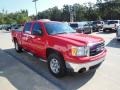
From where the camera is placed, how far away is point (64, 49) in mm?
6098

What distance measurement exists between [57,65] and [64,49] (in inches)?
27.2

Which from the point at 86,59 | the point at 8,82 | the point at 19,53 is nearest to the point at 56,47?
the point at 86,59

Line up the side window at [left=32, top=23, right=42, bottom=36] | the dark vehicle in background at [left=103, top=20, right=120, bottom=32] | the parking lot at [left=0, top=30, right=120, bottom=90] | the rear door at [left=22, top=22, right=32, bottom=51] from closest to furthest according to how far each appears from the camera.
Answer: the parking lot at [left=0, top=30, right=120, bottom=90] < the side window at [left=32, top=23, right=42, bottom=36] < the rear door at [left=22, top=22, right=32, bottom=51] < the dark vehicle in background at [left=103, top=20, right=120, bottom=32]

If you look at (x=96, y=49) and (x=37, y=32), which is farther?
(x=37, y=32)

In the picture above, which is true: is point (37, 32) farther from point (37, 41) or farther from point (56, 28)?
point (56, 28)

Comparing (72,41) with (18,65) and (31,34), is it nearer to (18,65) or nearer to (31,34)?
(31,34)

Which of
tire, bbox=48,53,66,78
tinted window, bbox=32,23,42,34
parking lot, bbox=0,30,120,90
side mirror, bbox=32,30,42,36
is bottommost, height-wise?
parking lot, bbox=0,30,120,90

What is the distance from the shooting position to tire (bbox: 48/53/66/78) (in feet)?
20.6

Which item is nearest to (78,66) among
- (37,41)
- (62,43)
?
(62,43)

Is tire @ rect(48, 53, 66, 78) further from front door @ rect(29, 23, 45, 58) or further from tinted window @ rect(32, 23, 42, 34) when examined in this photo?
tinted window @ rect(32, 23, 42, 34)

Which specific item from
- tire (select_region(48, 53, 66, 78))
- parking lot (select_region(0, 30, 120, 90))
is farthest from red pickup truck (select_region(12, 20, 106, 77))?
parking lot (select_region(0, 30, 120, 90))

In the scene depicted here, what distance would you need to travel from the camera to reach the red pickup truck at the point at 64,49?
233 inches

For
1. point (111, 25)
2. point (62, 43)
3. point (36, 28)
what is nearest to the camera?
point (62, 43)

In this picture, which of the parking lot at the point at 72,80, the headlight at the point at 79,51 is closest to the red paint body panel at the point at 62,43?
the headlight at the point at 79,51
